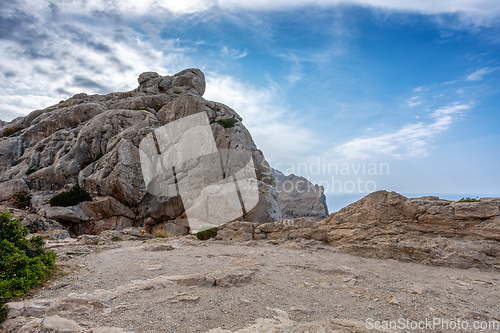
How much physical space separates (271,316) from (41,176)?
38326 mm

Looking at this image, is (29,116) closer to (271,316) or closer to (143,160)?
(143,160)

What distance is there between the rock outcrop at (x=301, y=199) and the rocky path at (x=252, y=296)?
6140 centimetres

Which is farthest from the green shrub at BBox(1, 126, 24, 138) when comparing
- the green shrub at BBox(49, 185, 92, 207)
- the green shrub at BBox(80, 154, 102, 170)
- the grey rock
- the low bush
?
the low bush

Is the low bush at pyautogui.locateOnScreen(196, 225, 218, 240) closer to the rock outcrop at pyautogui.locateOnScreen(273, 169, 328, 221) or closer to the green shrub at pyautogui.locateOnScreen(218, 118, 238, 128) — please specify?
the green shrub at pyautogui.locateOnScreen(218, 118, 238, 128)

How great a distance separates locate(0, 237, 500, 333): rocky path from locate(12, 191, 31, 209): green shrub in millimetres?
28295

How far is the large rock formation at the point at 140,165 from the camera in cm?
2995

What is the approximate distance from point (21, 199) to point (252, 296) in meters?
36.5

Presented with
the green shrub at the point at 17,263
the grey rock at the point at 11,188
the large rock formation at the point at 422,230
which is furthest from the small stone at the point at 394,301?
the grey rock at the point at 11,188

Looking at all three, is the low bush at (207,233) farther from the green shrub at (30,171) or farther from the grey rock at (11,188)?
the green shrub at (30,171)

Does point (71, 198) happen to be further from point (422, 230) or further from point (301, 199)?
point (301, 199)

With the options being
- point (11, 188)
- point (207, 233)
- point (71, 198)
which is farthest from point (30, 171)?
point (207, 233)

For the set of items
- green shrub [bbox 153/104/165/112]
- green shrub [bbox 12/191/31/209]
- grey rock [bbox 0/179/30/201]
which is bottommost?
green shrub [bbox 12/191/31/209]

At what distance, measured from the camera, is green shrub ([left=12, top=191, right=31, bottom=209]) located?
3029cm

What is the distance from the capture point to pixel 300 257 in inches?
409
